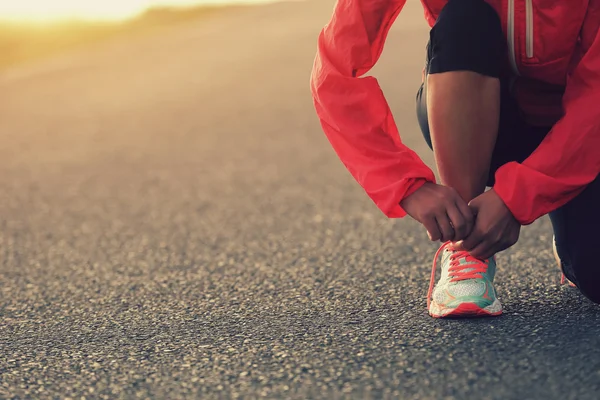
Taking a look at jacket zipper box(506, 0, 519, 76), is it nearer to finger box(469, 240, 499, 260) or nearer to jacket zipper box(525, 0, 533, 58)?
jacket zipper box(525, 0, 533, 58)

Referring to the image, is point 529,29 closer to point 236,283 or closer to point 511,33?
point 511,33

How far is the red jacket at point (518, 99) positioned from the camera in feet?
5.78

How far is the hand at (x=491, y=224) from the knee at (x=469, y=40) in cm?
26

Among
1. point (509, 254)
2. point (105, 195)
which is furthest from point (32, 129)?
point (509, 254)

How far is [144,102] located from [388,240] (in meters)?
4.44

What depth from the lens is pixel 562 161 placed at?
1765mm

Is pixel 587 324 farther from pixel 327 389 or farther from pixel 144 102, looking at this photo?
pixel 144 102

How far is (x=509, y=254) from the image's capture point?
8.53 feet

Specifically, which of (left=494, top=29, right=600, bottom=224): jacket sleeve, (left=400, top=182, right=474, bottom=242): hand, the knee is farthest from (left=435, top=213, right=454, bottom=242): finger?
the knee

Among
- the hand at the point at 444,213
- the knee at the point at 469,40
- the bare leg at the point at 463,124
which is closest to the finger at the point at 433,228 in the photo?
the hand at the point at 444,213

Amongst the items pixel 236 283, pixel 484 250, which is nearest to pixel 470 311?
pixel 484 250

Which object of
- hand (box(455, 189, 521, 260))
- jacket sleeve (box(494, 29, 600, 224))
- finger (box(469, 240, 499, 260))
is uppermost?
jacket sleeve (box(494, 29, 600, 224))

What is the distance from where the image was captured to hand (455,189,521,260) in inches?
69.2

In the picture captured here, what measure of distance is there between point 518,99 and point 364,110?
36 centimetres
